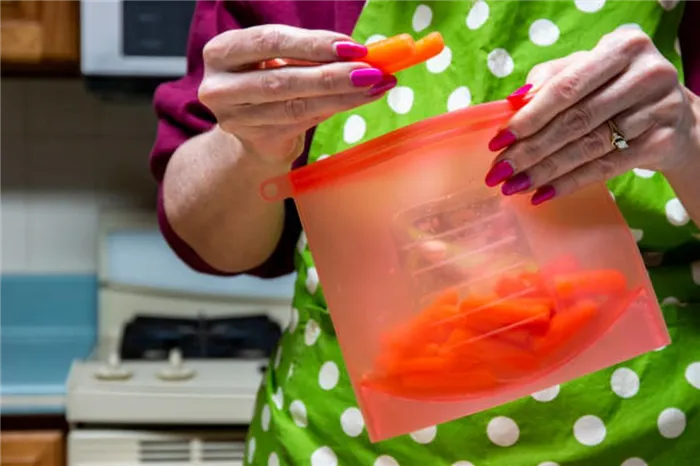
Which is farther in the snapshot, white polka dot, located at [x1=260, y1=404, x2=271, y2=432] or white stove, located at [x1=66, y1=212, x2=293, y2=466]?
white stove, located at [x1=66, y1=212, x2=293, y2=466]

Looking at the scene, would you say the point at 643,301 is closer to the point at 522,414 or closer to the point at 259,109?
the point at 522,414

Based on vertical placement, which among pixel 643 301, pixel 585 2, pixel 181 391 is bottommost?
pixel 181 391

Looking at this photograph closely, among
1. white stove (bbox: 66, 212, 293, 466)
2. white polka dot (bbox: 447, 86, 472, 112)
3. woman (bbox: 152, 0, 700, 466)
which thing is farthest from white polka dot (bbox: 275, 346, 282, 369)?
white stove (bbox: 66, 212, 293, 466)

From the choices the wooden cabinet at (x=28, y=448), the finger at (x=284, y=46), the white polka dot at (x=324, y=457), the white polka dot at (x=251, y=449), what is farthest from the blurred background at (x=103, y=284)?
the finger at (x=284, y=46)

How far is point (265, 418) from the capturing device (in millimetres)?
725

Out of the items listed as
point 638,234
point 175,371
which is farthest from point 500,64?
point 175,371

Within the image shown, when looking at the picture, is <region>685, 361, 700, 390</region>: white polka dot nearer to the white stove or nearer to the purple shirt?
the purple shirt

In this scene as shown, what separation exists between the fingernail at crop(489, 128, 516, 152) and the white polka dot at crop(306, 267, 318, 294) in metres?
0.22

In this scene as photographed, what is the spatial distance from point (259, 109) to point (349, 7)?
0.71ft

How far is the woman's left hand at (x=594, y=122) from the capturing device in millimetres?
481

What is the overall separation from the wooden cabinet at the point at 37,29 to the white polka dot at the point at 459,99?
3.13 ft

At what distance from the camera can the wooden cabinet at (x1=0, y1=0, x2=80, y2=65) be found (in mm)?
1425

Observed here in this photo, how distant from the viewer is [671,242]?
0.63 meters

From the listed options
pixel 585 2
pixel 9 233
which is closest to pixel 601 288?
pixel 585 2
